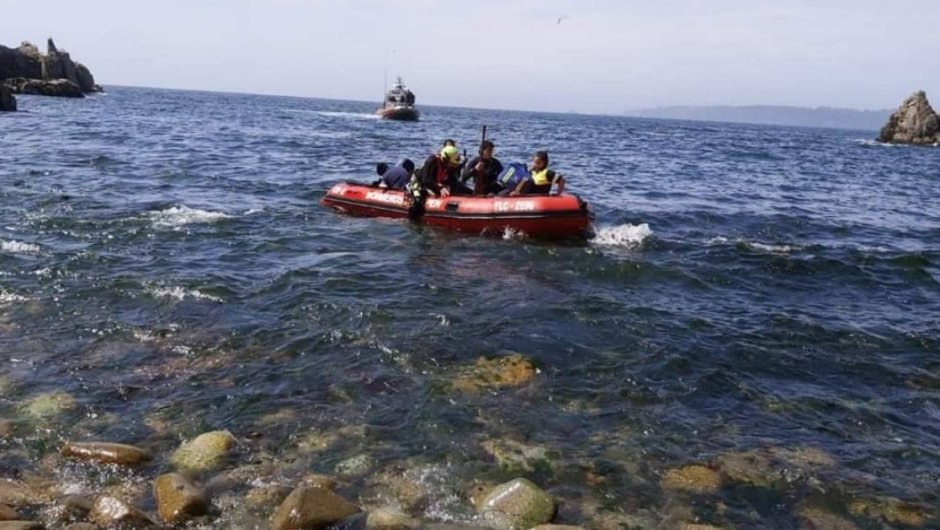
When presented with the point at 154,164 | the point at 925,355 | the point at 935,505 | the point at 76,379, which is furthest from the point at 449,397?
the point at 154,164

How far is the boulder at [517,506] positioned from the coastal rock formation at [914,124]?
3290 inches

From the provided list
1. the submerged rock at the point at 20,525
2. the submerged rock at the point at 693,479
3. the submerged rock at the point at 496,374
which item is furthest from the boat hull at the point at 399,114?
the submerged rock at the point at 20,525

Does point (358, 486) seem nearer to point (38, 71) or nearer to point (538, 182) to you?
point (538, 182)

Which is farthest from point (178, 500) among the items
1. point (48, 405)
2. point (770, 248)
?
point (770, 248)

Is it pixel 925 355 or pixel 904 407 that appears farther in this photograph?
pixel 925 355

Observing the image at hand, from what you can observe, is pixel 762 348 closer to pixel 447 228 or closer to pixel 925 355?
pixel 925 355

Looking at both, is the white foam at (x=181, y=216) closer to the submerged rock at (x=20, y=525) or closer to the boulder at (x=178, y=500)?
the boulder at (x=178, y=500)

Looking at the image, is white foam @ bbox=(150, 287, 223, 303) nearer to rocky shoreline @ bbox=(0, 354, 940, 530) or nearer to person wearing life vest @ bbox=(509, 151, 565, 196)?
rocky shoreline @ bbox=(0, 354, 940, 530)

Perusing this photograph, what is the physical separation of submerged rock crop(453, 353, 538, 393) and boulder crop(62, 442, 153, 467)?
299 centimetres

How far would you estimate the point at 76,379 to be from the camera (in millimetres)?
7180

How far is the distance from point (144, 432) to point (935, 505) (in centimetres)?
638

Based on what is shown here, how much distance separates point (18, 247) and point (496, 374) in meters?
8.54

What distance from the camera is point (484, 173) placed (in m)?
15.5

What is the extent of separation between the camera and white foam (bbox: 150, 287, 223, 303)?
982 centimetres
